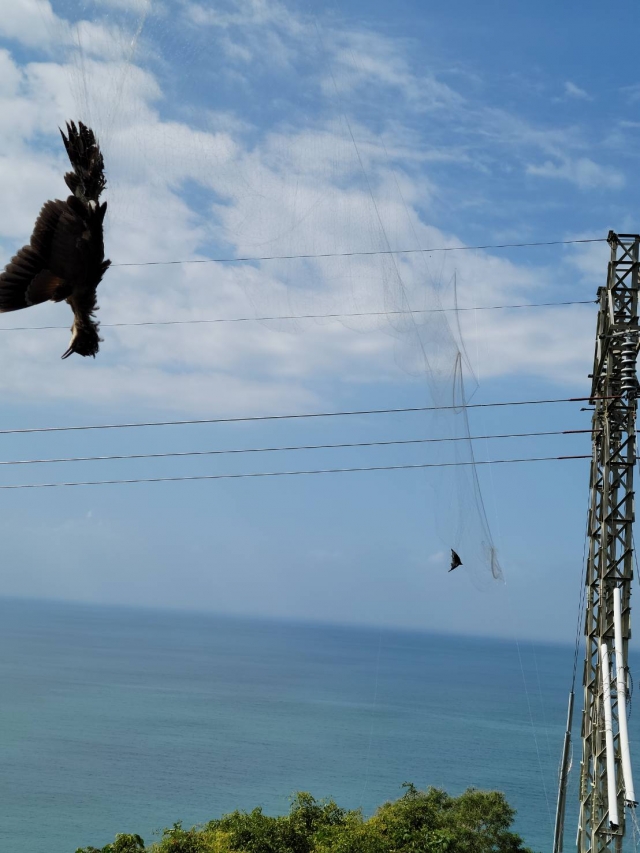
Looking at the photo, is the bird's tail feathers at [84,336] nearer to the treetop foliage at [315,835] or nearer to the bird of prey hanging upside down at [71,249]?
the bird of prey hanging upside down at [71,249]

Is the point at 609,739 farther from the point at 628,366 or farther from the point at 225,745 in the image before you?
the point at 225,745

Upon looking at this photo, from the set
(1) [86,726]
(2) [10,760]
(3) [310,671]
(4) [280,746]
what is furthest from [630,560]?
(3) [310,671]

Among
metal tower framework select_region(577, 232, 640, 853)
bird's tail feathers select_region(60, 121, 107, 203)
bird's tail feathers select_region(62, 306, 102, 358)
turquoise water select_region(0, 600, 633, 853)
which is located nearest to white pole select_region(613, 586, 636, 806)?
metal tower framework select_region(577, 232, 640, 853)

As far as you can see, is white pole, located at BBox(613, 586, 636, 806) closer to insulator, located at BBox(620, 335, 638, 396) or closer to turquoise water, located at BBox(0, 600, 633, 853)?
insulator, located at BBox(620, 335, 638, 396)

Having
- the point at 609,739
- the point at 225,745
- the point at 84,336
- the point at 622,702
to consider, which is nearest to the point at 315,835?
the point at 609,739

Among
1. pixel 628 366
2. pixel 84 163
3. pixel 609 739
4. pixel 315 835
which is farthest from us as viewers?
pixel 315 835

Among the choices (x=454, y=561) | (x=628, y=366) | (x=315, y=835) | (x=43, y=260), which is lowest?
(x=315, y=835)

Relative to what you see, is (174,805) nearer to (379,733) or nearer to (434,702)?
(379,733)
